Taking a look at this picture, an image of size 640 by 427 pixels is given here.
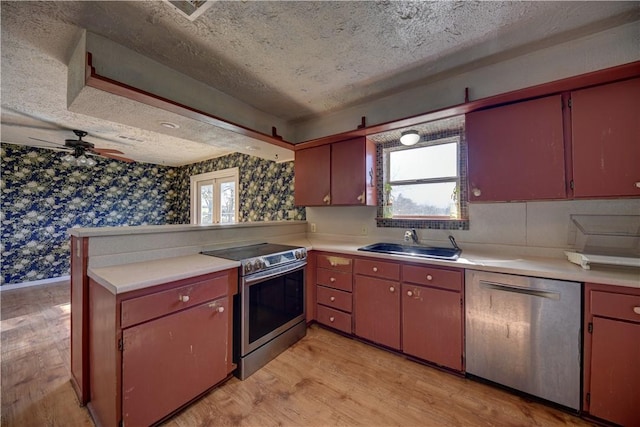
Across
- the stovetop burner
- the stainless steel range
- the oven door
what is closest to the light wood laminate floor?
the stainless steel range

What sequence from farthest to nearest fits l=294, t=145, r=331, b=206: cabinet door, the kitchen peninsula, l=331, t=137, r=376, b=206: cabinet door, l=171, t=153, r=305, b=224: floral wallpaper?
l=171, t=153, r=305, b=224: floral wallpaper, l=294, t=145, r=331, b=206: cabinet door, l=331, t=137, r=376, b=206: cabinet door, the kitchen peninsula

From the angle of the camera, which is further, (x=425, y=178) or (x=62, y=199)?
(x=62, y=199)

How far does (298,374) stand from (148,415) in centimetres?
98

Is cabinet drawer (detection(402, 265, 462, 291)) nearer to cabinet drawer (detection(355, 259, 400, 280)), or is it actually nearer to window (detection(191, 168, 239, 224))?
cabinet drawer (detection(355, 259, 400, 280))

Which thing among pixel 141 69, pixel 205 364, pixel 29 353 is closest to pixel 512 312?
pixel 205 364

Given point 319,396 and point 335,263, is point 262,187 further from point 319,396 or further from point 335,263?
Result: point 319,396

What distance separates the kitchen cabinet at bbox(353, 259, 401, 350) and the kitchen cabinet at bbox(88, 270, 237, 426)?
1.21 meters

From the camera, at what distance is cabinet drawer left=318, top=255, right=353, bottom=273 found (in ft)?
7.63

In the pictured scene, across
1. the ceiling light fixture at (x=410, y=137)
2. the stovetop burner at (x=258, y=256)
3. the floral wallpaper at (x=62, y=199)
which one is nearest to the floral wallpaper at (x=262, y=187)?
the floral wallpaper at (x=62, y=199)

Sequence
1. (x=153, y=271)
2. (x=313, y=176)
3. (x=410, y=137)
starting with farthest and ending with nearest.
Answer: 1. (x=313, y=176)
2. (x=410, y=137)
3. (x=153, y=271)

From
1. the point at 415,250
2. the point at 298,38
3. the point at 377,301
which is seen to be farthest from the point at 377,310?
the point at 298,38

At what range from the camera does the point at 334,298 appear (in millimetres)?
2426

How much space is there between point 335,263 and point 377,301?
0.54m

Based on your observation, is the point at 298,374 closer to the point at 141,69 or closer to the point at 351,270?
the point at 351,270
